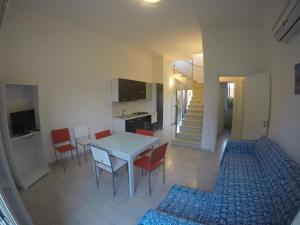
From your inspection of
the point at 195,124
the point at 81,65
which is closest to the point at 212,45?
the point at 195,124

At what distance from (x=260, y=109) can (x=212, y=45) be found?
72.1 inches

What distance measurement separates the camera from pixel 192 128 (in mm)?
4891

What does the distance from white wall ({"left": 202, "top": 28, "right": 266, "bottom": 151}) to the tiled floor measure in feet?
5.00

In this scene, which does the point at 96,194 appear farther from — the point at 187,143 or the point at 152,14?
the point at 152,14

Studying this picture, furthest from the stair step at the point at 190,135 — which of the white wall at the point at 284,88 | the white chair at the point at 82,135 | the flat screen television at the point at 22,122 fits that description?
the flat screen television at the point at 22,122

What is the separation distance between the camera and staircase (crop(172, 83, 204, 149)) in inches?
179

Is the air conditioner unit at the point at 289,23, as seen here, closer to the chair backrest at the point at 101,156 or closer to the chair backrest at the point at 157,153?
the chair backrest at the point at 157,153

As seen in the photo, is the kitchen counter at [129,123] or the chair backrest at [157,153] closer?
the chair backrest at [157,153]

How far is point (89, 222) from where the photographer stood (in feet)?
6.28

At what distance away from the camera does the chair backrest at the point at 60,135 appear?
3.24 meters

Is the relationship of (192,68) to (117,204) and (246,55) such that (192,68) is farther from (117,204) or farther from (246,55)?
(117,204)

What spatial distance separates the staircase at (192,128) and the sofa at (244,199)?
2.29 m

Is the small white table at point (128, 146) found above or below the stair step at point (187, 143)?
above

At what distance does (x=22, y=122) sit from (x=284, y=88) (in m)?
4.18
